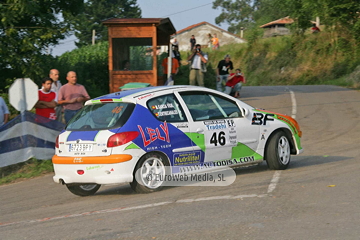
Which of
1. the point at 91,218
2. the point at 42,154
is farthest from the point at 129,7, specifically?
the point at 91,218

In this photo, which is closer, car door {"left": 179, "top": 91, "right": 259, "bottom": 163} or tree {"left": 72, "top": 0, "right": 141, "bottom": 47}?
car door {"left": 179, "top": 91, "right": 259, "bottom": 163}

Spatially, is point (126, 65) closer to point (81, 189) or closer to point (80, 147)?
point (81, 189)

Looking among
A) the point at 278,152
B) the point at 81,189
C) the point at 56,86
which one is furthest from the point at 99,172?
the point at 56,86

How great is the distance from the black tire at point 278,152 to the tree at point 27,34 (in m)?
9.40

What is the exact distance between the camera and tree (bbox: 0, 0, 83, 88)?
53.6ft

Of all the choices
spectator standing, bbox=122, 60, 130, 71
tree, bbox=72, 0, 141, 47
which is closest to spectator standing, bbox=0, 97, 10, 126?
spectator standing, bbox=122, 60, 130, 71

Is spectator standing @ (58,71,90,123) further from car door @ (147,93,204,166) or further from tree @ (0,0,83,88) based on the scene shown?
tree @ (0,0,83,88)

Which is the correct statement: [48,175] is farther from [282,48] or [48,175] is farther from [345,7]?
[282,48]

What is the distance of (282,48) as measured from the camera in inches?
2188

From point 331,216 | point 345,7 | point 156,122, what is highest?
point 345,7

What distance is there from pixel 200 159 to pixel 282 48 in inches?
1908

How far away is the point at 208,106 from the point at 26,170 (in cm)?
450

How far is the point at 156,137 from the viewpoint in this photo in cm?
814

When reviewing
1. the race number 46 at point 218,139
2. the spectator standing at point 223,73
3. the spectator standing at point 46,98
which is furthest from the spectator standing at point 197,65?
the race number 46 at point 218,139
